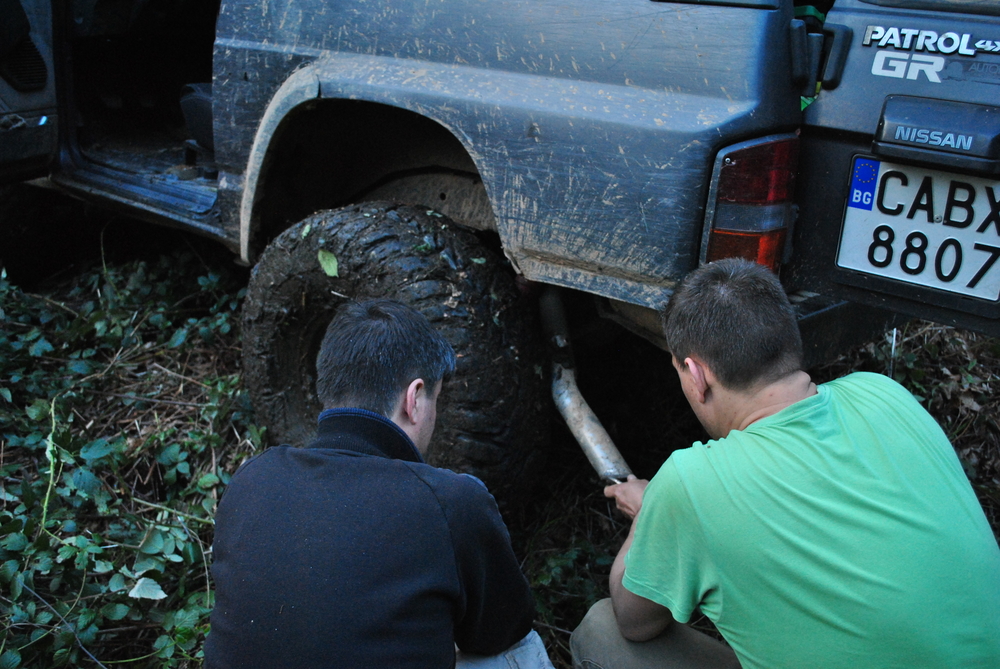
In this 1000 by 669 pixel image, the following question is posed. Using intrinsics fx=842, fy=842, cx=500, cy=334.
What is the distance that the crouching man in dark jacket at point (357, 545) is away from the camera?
4.46 ft

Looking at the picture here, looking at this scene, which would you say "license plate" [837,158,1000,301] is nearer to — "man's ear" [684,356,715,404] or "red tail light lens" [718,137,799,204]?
"red tail light lens" [718,137,799,204]

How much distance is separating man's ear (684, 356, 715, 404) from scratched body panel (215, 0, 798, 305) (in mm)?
316

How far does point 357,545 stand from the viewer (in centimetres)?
137

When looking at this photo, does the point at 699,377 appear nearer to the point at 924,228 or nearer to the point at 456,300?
the point at 924,228

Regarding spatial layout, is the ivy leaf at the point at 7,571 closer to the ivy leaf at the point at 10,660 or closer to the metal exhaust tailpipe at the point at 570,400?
the ivy leaf at the point at 10,660

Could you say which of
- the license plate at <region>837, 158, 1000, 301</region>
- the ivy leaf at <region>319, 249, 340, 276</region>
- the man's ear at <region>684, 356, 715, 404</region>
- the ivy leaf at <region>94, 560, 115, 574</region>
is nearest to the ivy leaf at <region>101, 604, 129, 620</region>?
the ivy leaf at <region>94, 560, 115, 574</region>

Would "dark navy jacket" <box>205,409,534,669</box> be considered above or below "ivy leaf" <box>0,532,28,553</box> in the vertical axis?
above

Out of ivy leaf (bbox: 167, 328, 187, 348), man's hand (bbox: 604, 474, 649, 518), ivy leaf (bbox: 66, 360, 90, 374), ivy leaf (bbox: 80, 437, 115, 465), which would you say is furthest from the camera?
ivy leaf (bbox: 167, 328, 187, 348)

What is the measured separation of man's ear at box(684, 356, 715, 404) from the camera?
165 centimetres

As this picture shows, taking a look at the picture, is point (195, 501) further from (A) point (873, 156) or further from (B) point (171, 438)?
(A) point (873, 156)

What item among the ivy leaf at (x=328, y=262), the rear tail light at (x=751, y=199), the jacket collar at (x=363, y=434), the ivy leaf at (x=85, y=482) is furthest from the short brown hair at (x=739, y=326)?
the ivy leaf at (x=85, y=482)

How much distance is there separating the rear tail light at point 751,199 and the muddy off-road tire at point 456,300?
26.8 inches

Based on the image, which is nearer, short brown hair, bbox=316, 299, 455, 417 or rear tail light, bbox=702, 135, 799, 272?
short brown hair, bbox=316, 299, 455, 417

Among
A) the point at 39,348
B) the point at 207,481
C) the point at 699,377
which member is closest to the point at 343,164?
the point at 207,481
